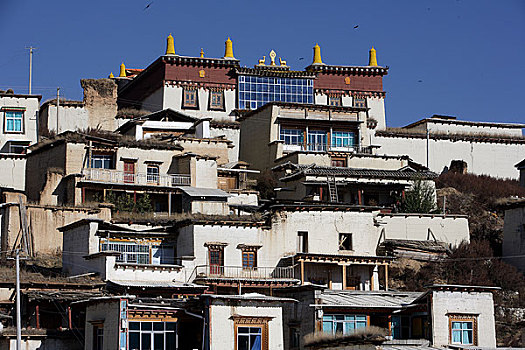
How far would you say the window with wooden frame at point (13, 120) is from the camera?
2758 inches

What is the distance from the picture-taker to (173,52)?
3253 inches

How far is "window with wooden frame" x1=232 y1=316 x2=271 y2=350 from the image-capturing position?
38.4m

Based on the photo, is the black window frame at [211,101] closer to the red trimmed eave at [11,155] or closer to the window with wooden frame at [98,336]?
the red trimmed eave at [11,155]

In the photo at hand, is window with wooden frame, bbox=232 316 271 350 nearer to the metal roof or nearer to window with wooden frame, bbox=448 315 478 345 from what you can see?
the metal roof

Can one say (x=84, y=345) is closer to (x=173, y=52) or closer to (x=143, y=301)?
(x=143, y=301)

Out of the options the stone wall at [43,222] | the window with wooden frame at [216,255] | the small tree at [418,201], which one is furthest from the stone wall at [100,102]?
the window with wooden frame at [216,255]

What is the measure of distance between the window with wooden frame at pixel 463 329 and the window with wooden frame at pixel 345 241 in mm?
12795

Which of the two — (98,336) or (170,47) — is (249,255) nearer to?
(98,336)

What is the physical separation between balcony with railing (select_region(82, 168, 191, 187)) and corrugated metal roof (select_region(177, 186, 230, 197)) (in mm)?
939

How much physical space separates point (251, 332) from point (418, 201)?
2719 centimetres

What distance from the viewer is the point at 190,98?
8138 centimetres

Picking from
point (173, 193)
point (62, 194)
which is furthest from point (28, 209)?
point (173, 193)

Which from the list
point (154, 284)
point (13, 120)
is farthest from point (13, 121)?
point (154, 284)

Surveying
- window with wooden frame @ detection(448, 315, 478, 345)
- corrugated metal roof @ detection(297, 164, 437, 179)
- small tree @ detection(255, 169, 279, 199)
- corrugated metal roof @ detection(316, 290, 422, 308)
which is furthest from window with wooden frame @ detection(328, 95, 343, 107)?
window with wooden frame @ detection(448, 315, 478, 345)
